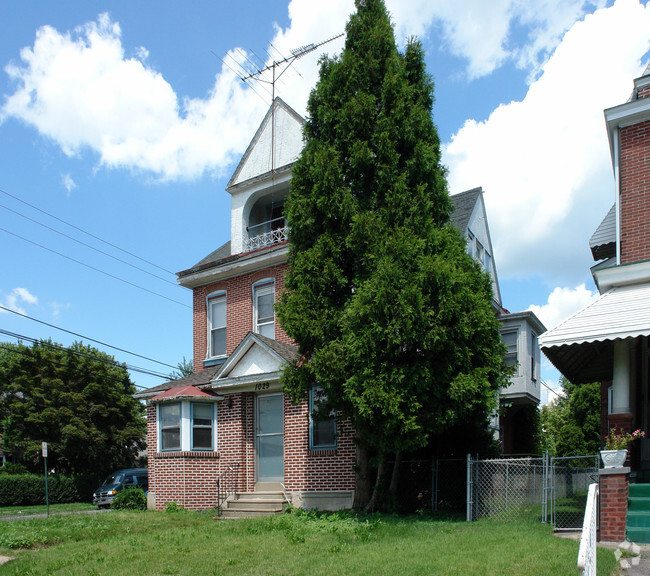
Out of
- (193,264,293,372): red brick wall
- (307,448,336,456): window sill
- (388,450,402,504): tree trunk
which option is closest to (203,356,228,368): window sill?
(193,264,293,372): red brick wall

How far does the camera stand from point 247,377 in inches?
648

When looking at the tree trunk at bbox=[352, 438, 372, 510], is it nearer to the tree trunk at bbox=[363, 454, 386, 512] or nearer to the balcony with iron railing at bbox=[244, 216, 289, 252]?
the tree trunk at bbox=[363, 454, 386, 512]

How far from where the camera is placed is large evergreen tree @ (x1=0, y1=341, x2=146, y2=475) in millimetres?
31297

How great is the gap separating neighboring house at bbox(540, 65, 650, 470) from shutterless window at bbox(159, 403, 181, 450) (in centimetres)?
987

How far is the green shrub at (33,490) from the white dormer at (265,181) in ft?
56.9

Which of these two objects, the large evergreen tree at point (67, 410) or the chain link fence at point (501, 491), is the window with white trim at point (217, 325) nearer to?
the chain link fence at point (501, 491)

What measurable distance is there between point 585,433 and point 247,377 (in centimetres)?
1989

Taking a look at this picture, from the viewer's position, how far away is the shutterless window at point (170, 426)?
1772 cm

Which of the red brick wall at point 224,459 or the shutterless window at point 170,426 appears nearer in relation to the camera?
the red brick wall at point 224,459

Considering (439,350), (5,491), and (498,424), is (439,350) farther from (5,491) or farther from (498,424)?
(5,491)

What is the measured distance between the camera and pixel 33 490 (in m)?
30.0

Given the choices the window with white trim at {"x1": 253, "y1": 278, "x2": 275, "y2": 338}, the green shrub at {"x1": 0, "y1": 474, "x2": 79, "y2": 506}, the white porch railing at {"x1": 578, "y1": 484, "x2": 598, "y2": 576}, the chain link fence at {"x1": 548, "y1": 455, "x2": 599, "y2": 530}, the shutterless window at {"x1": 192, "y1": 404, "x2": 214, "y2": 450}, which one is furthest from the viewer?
the green shrub at {"x1": 0, "y1": 474, "x2": 79, "y2": 506}

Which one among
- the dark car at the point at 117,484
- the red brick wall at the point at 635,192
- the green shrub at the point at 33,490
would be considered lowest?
the green shrub at the point at 33,490

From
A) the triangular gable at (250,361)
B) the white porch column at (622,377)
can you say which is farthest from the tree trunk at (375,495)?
the white porch column at (622,377)
